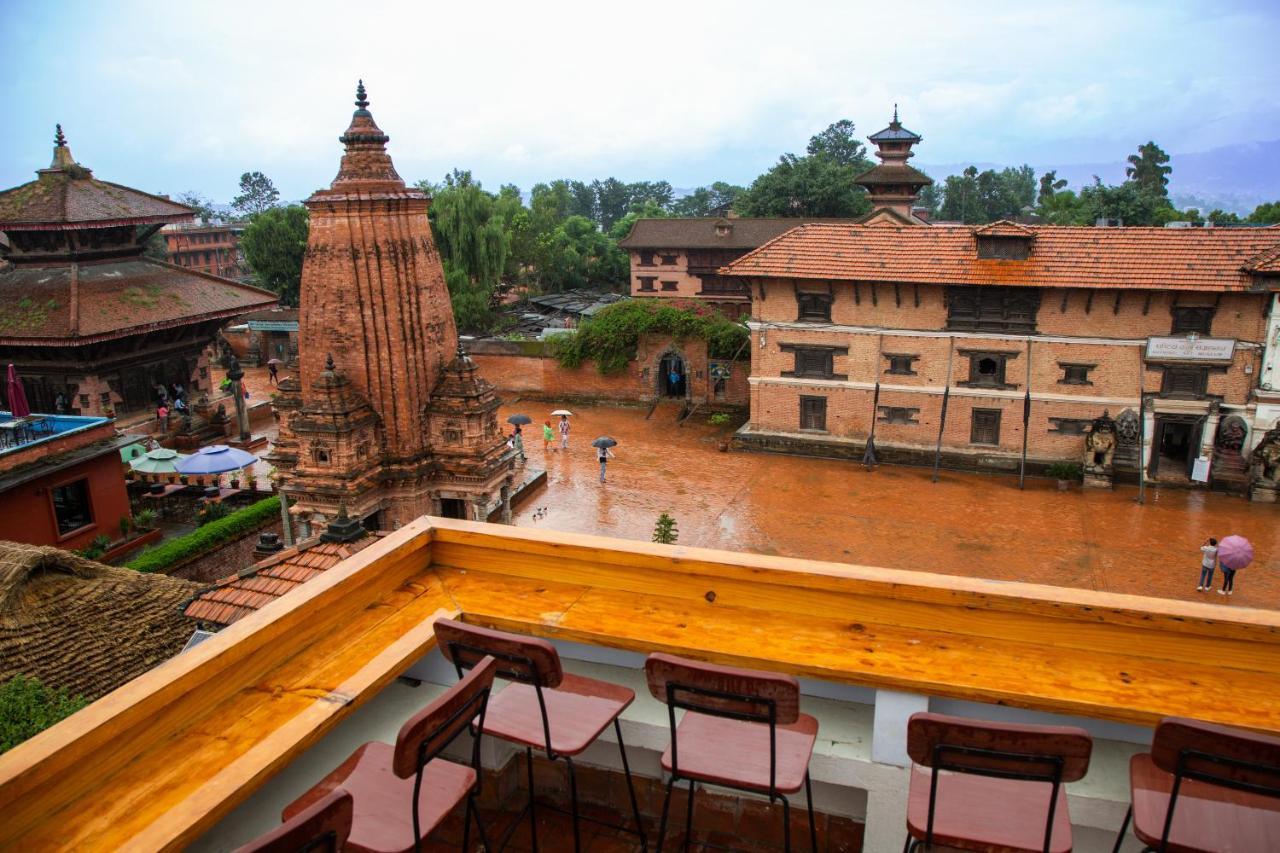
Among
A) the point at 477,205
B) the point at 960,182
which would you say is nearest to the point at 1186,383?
the point at 477,205

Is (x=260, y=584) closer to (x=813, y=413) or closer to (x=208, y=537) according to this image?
(x=208, y=537)

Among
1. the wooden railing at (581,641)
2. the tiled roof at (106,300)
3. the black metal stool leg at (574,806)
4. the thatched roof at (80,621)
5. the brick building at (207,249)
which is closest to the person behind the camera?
the wooden railing at (581,641)

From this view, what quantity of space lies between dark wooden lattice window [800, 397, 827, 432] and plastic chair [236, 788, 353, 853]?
2588 centimetres

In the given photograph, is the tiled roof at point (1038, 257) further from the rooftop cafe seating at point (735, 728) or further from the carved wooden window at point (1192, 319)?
the rooftop cafe seating at point (735, 728)

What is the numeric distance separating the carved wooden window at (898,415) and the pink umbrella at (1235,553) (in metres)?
10.3

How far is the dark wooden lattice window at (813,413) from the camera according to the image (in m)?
28.0

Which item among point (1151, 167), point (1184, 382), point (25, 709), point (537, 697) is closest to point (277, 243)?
point (25, 709)

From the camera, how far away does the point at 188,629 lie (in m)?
13.2

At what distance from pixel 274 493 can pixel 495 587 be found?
19.0 metres

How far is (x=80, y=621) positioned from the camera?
496 inches

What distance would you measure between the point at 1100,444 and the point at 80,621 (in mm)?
23649

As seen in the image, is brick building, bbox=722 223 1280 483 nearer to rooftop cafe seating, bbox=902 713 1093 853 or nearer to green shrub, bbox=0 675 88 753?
green shrub, bbox=0 675 88 753

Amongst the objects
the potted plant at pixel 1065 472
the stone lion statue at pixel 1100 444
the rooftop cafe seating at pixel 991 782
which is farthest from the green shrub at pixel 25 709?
the stone lion statue at pixel 1100 444

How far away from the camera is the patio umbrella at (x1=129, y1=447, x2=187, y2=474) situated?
21.5 m
